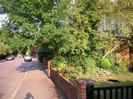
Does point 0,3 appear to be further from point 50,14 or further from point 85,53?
point 85,53

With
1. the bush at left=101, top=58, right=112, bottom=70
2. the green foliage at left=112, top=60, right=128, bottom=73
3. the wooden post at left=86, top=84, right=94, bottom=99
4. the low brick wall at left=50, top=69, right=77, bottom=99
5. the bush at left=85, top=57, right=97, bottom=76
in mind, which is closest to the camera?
the wooden post at left=86, top=84, right=94, bottom=99

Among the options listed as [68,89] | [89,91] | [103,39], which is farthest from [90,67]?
[89,91]

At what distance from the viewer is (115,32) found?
27.9 m

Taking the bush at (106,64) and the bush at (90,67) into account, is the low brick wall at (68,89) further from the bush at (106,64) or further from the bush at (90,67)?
the bush at (106,64)

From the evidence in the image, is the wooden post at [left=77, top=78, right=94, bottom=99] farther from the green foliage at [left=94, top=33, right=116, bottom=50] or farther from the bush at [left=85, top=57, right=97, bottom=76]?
the green foliage at [left=94, top=33, right=116, bottom=50]

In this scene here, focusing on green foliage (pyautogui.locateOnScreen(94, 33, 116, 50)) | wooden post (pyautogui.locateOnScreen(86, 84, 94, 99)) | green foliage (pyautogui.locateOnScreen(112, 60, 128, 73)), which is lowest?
green foliage (pyautogui.locateOnScreen(112, 60, 128, 73))

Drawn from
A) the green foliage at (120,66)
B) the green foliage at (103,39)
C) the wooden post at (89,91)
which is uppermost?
the green foliage at (103,39)

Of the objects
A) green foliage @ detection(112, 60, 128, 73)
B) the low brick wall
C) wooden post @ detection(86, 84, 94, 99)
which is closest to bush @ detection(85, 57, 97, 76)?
green foliage @ detection(112, 60, 128, 73)

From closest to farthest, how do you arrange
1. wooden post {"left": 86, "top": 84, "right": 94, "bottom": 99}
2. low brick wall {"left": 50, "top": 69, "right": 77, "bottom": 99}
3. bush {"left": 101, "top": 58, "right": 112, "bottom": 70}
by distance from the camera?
1. wooden post {"left": 86, "top": 84, "right": 94, "bottom": 99}
2. low brick wall {"left": 50, "top": 69, "right": 77, "bottom": 99}
3. bush {"left": 101, "top": 58, "right": 112, "bottom": 70}

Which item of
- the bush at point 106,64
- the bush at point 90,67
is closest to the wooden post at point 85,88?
the bush at point 90,67

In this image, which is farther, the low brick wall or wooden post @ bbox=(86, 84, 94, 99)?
the low brick wall

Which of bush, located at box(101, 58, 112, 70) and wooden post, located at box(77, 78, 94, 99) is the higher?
wooden post, located at box(77, 78, 94, 99)

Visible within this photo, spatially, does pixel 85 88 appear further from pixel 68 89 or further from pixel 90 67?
pixel 90 67

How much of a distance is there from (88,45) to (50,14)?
4372mm
